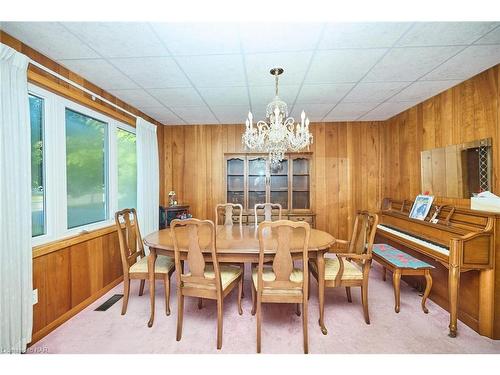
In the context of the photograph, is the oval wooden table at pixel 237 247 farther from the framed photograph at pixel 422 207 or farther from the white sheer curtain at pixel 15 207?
the framed photograph at pixel 422 207

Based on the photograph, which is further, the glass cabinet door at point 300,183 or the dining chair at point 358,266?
the glass cabinet door at point 300,183

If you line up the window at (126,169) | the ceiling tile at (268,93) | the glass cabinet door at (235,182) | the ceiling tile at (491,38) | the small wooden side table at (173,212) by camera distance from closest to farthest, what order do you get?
the ceiling tile at (491,38) → the ceiling tile at (268,93) → the window at (126,169) → the small wooden side table at (173,212) → the glass cabinet door at (235,182)

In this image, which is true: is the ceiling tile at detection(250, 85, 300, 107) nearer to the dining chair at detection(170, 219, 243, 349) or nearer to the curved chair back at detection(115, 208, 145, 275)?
the dining chair at detection(170, 219, 243, 349)

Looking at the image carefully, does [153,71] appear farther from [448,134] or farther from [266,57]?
[448,134]

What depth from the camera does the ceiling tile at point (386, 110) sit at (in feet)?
11.3

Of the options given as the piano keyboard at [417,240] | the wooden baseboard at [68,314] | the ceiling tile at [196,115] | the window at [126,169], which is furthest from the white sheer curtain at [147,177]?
the piano keyboard at [417,240]

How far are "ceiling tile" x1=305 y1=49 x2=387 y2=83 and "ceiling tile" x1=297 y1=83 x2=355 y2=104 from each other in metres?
0.14

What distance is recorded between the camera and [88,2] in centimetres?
126

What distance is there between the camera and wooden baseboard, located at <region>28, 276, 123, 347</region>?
1.98 m

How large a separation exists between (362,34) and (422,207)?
2093 millimetres

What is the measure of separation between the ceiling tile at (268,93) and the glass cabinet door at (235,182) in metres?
1.39

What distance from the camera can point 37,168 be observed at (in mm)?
2133

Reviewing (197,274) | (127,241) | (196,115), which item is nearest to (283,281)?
(197,274)

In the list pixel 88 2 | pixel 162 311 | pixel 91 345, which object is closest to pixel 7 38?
pixel 88 2
